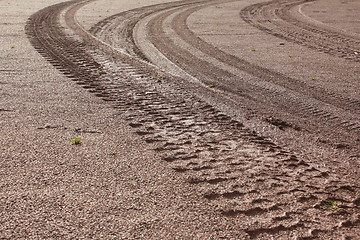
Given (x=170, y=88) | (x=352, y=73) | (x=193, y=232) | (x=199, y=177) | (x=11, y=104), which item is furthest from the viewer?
(x=352, y=73)

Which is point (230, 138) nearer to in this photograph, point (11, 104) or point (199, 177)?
point (199, 177)

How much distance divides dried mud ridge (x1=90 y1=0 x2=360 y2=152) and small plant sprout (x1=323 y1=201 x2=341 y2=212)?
58.9 inches

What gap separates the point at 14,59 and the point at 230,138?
19.5 feet

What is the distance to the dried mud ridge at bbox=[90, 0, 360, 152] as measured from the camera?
6232mm

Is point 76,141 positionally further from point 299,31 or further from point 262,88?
point 299,31

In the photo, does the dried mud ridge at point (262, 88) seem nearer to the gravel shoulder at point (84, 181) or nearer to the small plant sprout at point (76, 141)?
the gravel shoulder at point (84, 181)

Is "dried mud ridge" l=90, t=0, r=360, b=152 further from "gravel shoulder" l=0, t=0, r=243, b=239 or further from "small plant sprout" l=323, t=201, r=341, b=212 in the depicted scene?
"gravel shoulder" l=0, t=0, r=243, b=239

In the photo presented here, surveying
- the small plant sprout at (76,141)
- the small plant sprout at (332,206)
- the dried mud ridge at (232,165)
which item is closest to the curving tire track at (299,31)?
the dried mud ridge at (232,165)

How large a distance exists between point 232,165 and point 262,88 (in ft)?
11.2

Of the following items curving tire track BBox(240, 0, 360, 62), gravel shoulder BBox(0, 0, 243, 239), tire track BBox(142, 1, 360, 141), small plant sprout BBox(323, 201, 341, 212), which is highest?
gravel shoulder BBox(0, 0, 243, 239)

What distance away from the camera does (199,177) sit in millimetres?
4422

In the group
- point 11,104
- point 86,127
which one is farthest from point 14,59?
point 86,127

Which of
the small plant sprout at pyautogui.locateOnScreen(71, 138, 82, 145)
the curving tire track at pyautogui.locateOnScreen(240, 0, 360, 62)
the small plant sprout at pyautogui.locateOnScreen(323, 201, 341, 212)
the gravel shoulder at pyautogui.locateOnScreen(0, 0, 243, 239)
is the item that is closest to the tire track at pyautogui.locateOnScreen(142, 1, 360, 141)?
the small plant sprout at pyautogui.locateOnScreen(323, 201, 341, 212)

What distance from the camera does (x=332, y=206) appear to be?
3.94 metres
